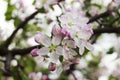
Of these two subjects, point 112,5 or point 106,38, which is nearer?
Answer: point 112,5

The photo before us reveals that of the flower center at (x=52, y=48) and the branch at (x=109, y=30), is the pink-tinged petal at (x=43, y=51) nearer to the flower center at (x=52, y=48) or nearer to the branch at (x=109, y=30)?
the flower center at (x=52, y=48)

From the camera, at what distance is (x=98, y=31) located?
1.92 m

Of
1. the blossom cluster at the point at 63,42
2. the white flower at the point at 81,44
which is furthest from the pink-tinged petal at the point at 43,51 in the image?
the white flower at the point at 81,44

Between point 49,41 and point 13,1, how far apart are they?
1035 millimetres

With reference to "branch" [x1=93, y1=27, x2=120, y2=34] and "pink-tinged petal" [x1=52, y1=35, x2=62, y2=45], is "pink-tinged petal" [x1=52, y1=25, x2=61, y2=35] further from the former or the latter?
"branch" [x1=93, y1=27, x2=120, y2=34]

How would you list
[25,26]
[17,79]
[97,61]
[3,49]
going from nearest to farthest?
1. [17,79]
2. [3,49]
3. [25,26]
4. [97,61]

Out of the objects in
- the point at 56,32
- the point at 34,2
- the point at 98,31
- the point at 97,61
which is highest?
the point at 97,61

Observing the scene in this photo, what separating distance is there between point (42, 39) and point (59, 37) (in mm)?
58

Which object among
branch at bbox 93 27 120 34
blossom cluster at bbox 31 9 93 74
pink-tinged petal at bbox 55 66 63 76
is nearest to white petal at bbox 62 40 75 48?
blossom cluster at bbox 31 9 93 74

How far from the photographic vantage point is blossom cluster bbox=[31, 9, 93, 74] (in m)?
1.29

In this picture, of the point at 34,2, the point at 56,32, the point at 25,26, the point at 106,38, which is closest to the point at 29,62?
the point at 25,26

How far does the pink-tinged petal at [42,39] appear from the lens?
4.30 feet

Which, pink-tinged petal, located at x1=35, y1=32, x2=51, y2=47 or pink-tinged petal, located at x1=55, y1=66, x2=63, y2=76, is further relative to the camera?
pink-tinged petal, located at x1=55, y1=66, x2=63, y2=76

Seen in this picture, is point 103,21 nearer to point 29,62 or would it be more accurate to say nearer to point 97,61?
point 29,62
